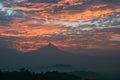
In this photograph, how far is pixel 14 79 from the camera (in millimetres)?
157125

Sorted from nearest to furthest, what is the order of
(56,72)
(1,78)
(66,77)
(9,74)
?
(1,78)
(9,74)
(66,77)
(56,72)

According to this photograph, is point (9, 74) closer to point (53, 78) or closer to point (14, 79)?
point (14, 79)

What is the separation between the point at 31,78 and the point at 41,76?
39.8ft

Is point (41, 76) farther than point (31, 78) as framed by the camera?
Yes

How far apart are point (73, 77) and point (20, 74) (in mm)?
28401

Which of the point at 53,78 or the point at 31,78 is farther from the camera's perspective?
the point at 53,78

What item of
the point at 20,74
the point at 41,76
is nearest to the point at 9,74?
the point at 20,74

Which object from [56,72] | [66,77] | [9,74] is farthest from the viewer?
[56,72]

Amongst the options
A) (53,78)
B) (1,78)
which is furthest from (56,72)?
(1,78)

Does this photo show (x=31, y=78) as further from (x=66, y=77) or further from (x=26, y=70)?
(x=66, y=77)

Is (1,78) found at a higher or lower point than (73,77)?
higher

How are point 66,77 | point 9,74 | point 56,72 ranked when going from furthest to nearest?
point 56,72 → point 66,77 → point 9,74

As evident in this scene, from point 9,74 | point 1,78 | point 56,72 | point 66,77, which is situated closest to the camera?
point 1,78

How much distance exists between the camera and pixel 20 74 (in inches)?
6531
